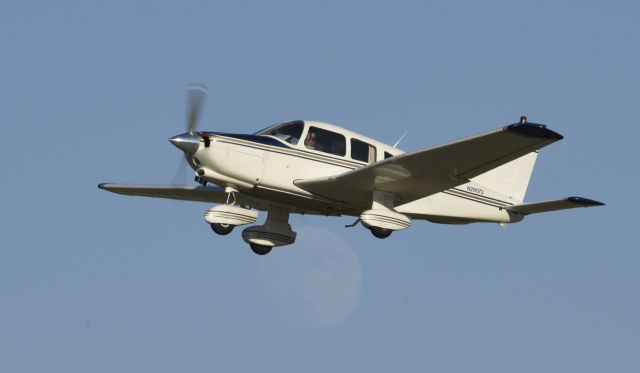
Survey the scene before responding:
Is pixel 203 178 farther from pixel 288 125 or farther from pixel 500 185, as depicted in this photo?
pixel 500 185

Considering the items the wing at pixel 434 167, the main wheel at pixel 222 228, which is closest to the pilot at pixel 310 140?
the wing at pixel 434 167

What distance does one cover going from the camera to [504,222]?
2453 centimetres

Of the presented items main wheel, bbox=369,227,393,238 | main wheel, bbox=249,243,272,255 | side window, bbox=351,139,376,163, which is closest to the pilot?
side window, bbox=351,139,376,163

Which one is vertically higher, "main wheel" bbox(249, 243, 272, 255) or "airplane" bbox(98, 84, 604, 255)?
"airplane" bbox(98, 84, 604, 255)

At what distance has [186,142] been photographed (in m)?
21.2

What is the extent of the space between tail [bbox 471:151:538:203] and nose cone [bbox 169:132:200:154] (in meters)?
6.53

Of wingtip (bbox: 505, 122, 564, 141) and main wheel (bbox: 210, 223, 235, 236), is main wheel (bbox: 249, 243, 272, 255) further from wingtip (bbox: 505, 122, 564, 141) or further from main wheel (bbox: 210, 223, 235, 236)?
wingtip (bbox: 505, 122, 564, 141)

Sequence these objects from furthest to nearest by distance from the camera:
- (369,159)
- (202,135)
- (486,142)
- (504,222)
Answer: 1. (504,222)
2. (369,159)
3. (202,135)
4. (486,142)

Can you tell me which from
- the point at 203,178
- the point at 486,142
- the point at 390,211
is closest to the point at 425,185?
the point at 390,211

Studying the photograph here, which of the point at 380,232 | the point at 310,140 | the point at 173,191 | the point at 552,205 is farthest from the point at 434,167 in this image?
the point at 173,191

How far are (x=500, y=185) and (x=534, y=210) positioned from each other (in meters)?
1.31

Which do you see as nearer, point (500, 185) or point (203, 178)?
point (203, 178)

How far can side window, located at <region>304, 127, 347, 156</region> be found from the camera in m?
22.2

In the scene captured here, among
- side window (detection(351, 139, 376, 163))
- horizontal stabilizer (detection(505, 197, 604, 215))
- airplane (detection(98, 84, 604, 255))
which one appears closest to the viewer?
airplane (detection(98, 84, 604, 255))
